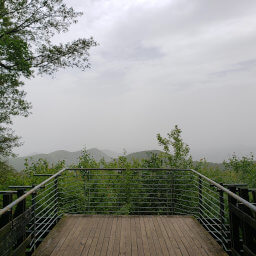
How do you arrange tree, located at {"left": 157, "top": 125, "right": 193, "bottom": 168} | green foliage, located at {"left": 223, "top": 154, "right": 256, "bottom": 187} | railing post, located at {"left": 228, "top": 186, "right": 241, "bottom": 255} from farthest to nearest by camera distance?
1. green foliage, located at {"left": 223, "top": 154, "right": 256, "bottom": 187}
2. tree, located at {"left": 157, "top": 125, "right": 193, "bottom": 168}
3. railing post, located at {"left": 228, "top": 186, "right": 241, "bottom": 255}

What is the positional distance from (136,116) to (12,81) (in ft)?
76.2

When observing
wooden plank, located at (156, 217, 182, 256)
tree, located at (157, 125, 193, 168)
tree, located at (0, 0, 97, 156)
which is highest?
tree, located at (0, 0, 97, 156)

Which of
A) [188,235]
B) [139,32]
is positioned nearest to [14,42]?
[188,235]

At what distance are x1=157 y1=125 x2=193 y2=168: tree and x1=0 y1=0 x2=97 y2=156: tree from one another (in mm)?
4513

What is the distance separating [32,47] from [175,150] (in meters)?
6.88

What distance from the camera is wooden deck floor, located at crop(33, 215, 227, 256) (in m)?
3.29

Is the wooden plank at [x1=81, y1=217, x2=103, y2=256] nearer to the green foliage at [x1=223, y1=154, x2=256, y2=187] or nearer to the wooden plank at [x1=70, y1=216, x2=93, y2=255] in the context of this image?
the wooden plank at [x1=70, y1=216, x2=93, y2=255]

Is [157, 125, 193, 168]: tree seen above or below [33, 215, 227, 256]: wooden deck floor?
above

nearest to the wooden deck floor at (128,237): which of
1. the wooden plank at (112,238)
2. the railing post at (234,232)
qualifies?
the wooden plank at (112,238)

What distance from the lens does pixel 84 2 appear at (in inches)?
345

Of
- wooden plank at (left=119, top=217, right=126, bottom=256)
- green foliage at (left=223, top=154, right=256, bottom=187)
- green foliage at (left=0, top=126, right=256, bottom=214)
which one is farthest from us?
green foliage at (left=223, top=154, right=256, bottom=187)

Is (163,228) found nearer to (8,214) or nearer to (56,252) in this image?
(56,252)

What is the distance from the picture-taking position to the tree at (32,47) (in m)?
8.23

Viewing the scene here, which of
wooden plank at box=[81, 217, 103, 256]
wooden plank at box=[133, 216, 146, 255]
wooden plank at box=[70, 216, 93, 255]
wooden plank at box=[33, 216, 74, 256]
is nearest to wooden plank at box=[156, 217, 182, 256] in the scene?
wooden plank at box=[133, 216, 146, 255]
